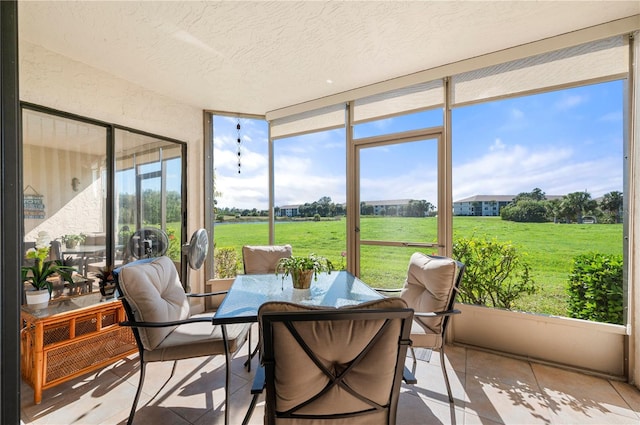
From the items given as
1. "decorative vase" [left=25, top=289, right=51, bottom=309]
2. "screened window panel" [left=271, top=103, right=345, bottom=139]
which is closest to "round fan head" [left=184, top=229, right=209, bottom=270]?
"decorative vase" [left=25, top=289, right=51, bottom=309]

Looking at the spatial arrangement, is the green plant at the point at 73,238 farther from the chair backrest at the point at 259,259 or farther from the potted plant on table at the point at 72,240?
the chair backrest at the point at 259,259

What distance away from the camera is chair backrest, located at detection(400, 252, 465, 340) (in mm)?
1867

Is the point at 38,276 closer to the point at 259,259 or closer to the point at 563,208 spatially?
the point at 259,259

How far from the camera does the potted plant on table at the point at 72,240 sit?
2475mm

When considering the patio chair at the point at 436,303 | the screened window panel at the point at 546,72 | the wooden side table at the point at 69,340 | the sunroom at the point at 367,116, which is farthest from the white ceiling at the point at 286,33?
the wooden side table at the point at 69,340

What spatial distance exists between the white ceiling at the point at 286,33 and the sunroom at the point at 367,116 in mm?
16

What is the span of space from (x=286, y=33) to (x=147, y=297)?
7.47 ft

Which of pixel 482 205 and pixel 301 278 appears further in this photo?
pixel 482 205

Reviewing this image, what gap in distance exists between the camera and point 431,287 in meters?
1.95

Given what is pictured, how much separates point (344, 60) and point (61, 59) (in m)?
2.64

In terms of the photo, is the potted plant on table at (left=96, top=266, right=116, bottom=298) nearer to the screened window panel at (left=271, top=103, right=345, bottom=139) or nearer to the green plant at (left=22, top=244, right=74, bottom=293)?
the green plant at (left=22, top=244, right=74, bottom=293)

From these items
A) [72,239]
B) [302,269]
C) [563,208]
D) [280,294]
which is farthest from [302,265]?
[563,208]

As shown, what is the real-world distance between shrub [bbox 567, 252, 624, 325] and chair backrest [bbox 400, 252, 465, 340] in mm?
1397

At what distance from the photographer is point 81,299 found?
2414 mm
